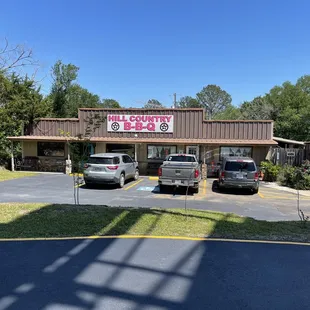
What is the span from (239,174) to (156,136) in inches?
371

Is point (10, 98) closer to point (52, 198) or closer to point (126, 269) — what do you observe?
point (52, 198)

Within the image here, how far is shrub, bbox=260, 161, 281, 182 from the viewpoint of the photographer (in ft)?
57.9

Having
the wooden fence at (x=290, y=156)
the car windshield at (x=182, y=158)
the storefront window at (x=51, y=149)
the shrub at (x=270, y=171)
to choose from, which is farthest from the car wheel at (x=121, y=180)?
the wooden fence at (x=290, y=156)

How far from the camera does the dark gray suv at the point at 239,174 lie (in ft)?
42.3

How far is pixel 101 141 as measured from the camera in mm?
20203

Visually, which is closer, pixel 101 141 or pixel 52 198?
pixel 52 198

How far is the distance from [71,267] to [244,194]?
1070cm

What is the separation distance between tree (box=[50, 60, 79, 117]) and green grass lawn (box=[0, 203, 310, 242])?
3477cm

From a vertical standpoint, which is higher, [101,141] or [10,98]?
[10,98]

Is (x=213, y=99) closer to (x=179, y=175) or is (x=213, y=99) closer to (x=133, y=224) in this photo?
(x=179, y=175)

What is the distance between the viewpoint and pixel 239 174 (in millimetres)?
12969

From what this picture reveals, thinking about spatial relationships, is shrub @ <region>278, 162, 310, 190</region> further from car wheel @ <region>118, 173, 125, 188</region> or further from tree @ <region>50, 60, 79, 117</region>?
tree @ <region>50, 60, 79, 117</region>

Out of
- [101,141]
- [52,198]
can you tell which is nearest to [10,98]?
[101,141]

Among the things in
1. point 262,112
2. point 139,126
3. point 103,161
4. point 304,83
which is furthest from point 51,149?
point 304,83
